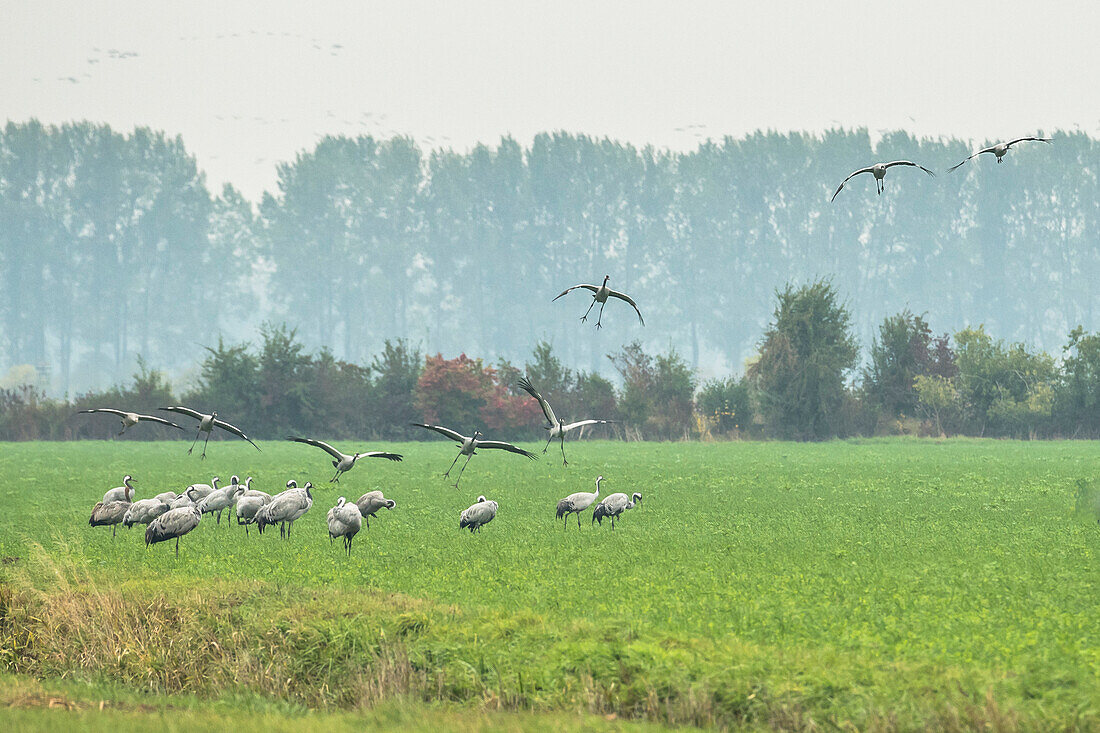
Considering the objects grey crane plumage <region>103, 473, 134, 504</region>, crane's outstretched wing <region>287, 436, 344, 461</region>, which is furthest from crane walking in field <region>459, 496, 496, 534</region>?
grey crane plumage <region>103, 473, 134, 504</region>

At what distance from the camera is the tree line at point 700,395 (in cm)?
5959

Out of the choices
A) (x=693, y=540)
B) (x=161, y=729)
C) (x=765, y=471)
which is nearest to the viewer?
(x=161, y=729)

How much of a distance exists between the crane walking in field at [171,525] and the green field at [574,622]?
30 centimetres

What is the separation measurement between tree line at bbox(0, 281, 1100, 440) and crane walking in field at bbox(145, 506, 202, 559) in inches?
1687

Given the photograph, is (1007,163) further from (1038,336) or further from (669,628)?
(669,628)

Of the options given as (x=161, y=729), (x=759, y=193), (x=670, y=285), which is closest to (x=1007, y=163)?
(x=759, y=193)

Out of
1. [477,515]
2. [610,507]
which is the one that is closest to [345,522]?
[477,515]

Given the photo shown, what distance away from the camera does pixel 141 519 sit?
63.4 feet

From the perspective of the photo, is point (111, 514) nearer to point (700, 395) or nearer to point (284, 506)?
point (284, 506)

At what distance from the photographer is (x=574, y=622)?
11766 mm

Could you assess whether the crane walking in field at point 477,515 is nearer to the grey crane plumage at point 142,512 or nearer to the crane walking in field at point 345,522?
the crane walking in field at point 345,522

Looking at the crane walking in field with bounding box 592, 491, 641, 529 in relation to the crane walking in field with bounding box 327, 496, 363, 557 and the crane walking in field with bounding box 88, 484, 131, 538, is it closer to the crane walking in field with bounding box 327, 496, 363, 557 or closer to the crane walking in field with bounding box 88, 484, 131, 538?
the crane walking in field with bounding box 327, 496, 363, 557

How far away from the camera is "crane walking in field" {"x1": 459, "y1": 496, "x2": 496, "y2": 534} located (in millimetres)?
19500

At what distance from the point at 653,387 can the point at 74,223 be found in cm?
7022
